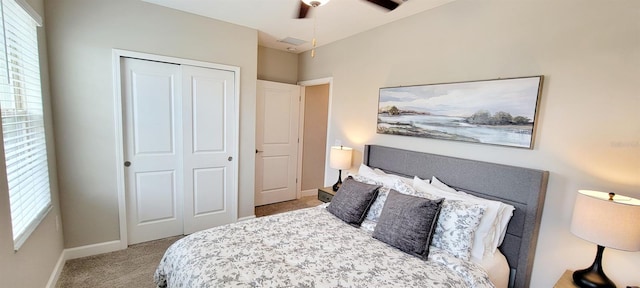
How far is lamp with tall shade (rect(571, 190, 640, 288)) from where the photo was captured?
1396mm

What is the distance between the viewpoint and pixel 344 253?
1774 millimetres

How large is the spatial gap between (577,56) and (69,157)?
4.20 meters

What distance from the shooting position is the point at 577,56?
174 cm

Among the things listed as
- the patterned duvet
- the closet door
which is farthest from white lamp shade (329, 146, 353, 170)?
the closet door

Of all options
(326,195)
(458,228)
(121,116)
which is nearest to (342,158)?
(326,195)

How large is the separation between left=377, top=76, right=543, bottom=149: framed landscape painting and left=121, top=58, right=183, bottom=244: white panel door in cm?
238

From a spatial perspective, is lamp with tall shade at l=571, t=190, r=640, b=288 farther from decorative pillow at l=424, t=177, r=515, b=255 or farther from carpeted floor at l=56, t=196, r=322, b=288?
carpeted floor at l=56, t=196, r=322, b=288

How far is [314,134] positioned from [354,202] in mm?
2546

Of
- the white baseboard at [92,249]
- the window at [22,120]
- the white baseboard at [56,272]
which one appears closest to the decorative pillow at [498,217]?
the window at [22,120]

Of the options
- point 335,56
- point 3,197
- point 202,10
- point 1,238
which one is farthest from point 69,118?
point 335,56

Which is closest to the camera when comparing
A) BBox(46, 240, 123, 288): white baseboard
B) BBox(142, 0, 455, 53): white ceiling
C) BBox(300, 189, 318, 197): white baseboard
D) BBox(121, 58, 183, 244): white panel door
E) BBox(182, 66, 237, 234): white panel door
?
BBox(46, 240, 123, 288): white baseboard

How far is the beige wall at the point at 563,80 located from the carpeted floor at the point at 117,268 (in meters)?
2.93

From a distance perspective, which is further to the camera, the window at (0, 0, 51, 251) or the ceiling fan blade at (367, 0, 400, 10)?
the ceiling fan blade at (367, 0, 400, 10)

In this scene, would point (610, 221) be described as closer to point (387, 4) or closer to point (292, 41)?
point (387, 4)
